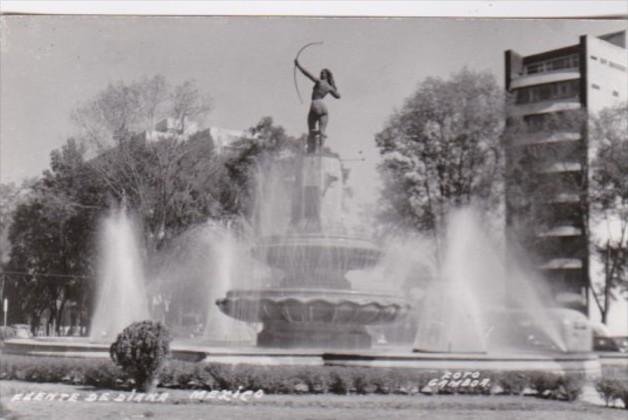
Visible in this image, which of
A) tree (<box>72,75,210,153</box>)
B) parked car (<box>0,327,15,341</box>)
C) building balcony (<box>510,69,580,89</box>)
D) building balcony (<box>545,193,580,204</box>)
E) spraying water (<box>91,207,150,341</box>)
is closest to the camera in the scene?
parked car (<box>0,327,15,341</box>)

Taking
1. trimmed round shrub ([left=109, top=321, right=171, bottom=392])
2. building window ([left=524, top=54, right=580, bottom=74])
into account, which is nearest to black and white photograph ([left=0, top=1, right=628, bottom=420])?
trimmed round shrub ([left=109, top=321, right=171, bottom=392])

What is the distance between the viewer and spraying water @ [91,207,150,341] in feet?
72.0

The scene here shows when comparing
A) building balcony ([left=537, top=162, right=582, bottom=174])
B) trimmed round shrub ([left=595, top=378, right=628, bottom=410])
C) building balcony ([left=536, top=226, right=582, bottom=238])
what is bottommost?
trimmed round shrub ([left=595, top=378, right=628, bottom=410])

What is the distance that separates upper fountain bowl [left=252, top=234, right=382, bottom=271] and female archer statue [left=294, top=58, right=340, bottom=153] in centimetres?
185

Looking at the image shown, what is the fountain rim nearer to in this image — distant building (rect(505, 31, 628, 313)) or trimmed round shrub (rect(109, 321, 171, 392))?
trimmed round shrub (rect(109, 321, 171, 392))

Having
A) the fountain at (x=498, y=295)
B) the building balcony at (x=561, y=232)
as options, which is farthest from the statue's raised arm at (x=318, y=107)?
the building balcony at (x=561, y=232)

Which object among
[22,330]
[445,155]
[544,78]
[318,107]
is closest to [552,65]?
[544,78]

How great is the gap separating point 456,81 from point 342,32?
1180 cm

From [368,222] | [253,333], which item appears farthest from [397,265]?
[253,333]

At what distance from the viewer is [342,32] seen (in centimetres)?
1220

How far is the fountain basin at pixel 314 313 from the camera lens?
1351cm

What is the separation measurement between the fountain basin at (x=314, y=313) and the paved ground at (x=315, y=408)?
292cm

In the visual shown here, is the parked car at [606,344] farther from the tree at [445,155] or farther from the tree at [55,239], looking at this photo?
the tree at [55,239]

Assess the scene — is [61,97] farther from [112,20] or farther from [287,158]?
[287,158]
